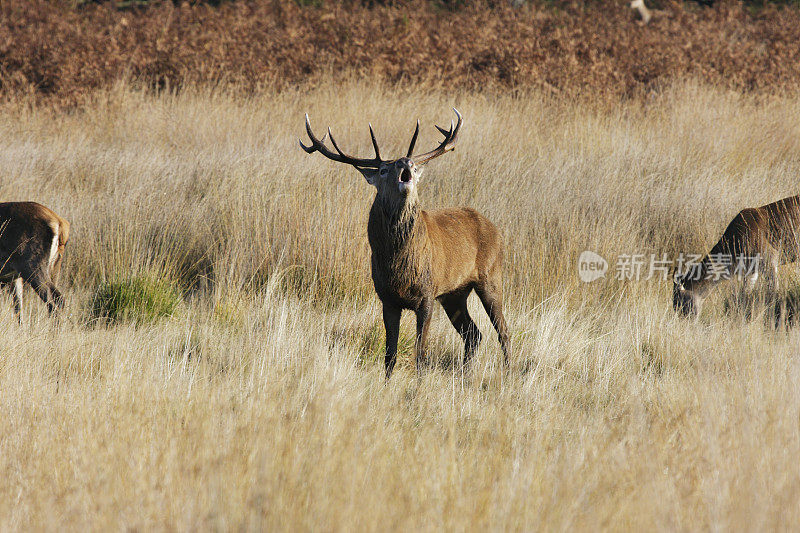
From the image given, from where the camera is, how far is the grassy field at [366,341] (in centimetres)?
287

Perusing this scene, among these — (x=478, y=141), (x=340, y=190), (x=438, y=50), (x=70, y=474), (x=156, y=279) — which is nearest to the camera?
(x=70, y=474)

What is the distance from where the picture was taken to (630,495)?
283 centimetres

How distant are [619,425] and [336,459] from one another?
1.47m


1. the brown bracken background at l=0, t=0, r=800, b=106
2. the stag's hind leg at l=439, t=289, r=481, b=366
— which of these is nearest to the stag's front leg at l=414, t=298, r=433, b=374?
the stag's hind leg at l=439, t=289, r=481, b=366

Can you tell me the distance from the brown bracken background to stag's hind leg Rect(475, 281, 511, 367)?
7.40 metres

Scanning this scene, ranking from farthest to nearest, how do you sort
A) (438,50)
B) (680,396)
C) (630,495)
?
(438,50) < (680,396) < (630,495)

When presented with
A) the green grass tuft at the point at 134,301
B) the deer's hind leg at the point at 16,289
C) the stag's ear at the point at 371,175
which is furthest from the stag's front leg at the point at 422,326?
the deer's hind leg at the point at 16,289

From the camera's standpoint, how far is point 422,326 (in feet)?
15.9

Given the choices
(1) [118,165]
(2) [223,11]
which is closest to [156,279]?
(1) [118,165]

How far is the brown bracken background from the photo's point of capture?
1275 cm

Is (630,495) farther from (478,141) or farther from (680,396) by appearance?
(478,141)

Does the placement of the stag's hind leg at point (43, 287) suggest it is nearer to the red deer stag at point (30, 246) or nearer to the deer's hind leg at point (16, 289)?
the red deer stag at point (30, 246)
